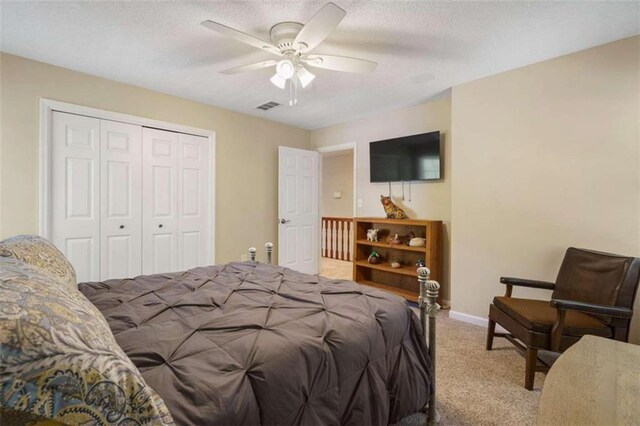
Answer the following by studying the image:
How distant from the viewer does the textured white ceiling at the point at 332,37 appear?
1.97m

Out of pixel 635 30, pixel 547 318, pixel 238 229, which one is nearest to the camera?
pixel 547 318

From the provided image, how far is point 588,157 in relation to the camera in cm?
244

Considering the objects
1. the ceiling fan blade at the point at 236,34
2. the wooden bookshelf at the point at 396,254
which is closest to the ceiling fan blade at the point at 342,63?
the ceiling fan blade at the point at 236,34

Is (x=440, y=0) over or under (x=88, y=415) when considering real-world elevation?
over

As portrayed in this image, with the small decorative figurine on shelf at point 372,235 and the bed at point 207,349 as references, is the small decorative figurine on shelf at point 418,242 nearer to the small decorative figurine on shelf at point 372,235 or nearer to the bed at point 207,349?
the small decorative figurine on shelf at point 372,235

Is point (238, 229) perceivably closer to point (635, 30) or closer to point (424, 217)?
point (424, 217)

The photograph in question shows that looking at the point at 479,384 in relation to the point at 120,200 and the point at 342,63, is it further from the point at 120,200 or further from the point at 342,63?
the point at 120,200

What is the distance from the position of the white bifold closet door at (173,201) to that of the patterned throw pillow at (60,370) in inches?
122

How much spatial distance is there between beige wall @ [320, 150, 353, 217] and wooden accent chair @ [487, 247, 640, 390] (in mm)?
4897

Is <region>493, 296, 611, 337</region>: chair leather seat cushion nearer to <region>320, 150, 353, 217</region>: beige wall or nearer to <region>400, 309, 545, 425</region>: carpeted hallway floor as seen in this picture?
<region>400, 309, 545, 425</region>: carpeted hallway floor

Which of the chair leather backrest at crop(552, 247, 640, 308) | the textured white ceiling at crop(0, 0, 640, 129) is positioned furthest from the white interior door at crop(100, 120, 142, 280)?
the chair leather backrest at crop(552, 247, 640, 308)

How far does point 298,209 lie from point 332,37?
2.85m

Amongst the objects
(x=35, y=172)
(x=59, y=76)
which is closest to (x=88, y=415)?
(x=35, y=172)

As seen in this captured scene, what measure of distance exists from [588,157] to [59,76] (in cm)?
476
